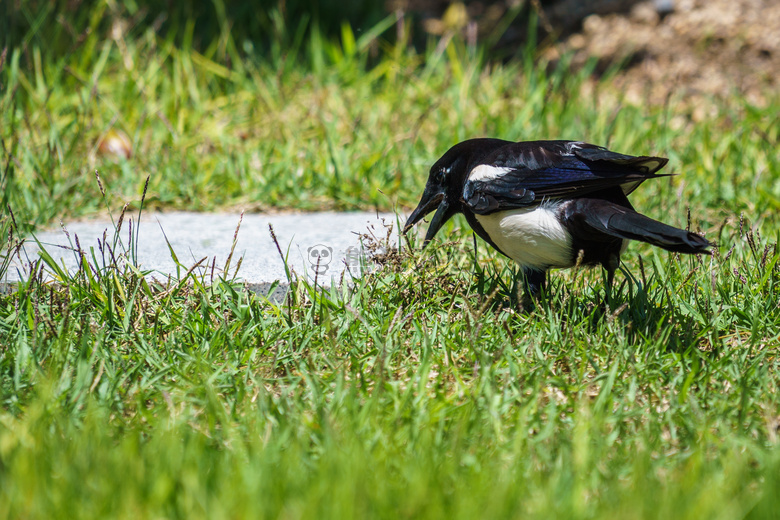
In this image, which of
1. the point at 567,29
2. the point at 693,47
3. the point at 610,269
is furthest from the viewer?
the point at 567,29

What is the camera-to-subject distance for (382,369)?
209cm

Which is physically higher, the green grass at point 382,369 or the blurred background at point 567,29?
the blurred background at point 567,29

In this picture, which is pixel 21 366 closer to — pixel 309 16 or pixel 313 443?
pixel 313 443

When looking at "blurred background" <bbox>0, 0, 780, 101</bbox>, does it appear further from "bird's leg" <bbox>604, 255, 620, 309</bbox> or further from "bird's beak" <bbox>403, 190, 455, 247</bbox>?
"bird's leg" <bbox>604, 255, 620, 309</bbox>

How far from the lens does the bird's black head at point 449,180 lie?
317cm

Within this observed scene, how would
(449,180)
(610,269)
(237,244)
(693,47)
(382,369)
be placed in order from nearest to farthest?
(382,369) → (610,269) → (449,180) → (237,244) → (693,47)

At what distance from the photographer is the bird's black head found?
3170mm

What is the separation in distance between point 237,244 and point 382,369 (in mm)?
1683

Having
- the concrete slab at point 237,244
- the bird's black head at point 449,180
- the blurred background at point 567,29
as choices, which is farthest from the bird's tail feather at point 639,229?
the blurred background at point 567,29

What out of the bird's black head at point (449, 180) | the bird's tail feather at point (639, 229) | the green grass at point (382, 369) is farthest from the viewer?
the bird's black head at point (449, 180)

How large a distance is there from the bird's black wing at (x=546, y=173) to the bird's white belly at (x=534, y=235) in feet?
0.14

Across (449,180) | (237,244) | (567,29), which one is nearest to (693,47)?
(567,29)

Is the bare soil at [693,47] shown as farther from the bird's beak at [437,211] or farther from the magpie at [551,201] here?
the magpie at [551,201]

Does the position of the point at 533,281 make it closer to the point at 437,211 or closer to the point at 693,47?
the point at 437,211
